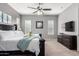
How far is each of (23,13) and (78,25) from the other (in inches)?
95.3

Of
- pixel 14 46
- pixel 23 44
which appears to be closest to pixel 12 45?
pixel 14 46

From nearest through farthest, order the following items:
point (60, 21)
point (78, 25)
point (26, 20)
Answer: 1. point (78, 25)
2. point (26, 20)
3. point (60, 21)

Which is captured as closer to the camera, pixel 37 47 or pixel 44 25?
pixel 37 47

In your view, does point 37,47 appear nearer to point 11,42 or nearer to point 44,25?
point 11,42

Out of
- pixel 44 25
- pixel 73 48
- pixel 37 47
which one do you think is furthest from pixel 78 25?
pixel 44 25

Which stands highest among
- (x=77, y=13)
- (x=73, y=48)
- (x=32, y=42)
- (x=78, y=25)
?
(x=77, y=13)

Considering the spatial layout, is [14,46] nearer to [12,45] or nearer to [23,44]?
[12,45]

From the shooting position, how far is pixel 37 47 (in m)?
2.23

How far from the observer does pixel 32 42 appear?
2.23 m

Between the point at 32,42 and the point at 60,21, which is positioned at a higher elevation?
the point at 60,21

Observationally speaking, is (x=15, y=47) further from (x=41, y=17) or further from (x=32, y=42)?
(x=41, y=17)

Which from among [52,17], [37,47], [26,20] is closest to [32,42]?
[37,47]

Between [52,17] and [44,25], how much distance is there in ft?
1.79

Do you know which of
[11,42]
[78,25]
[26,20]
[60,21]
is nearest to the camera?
[11,42]
